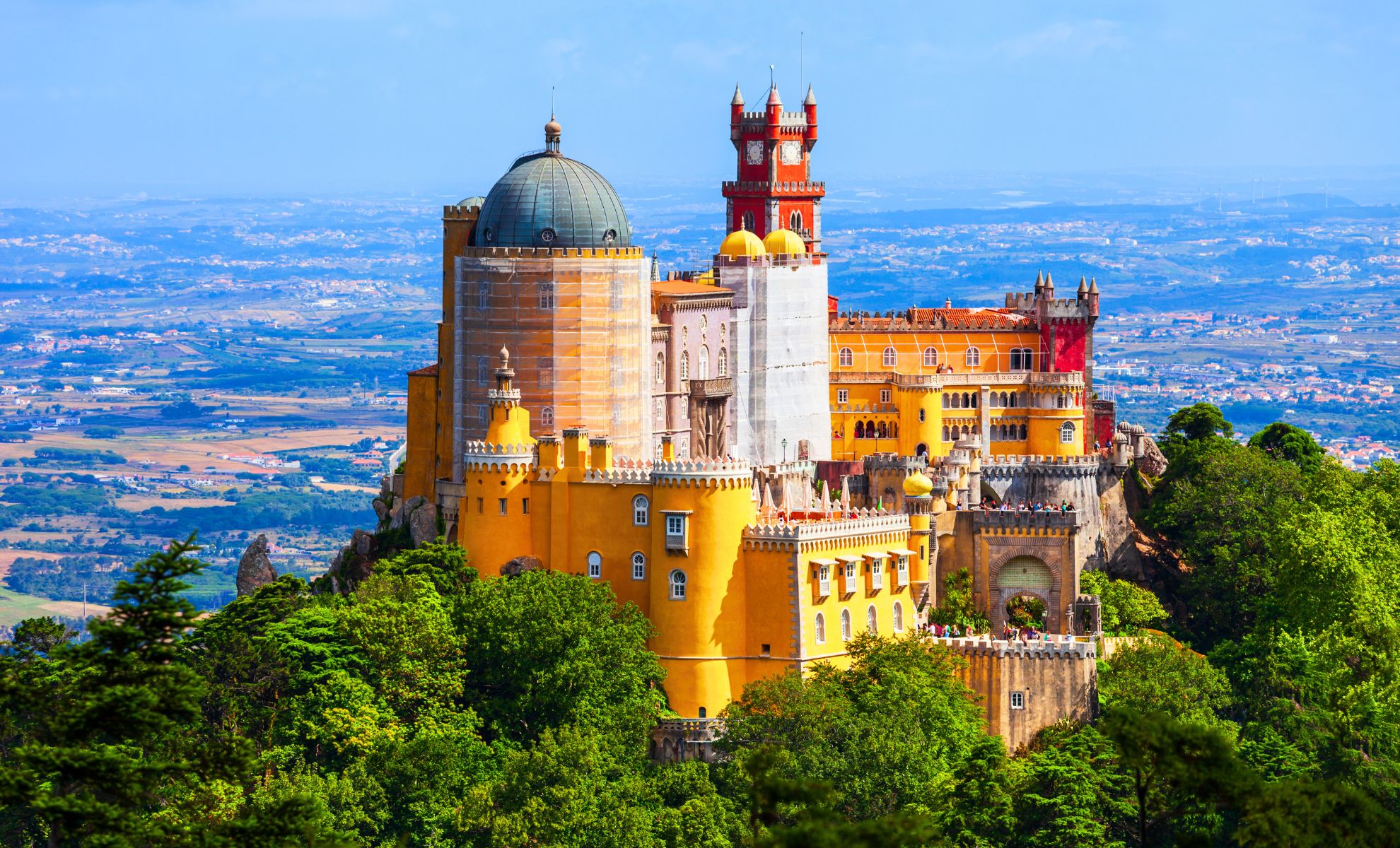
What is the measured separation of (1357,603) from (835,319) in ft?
115

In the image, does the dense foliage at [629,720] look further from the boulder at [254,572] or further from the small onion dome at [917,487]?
the boulder at [254,572]

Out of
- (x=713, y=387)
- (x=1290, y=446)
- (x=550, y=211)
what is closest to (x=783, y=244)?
(x=713, y=387)

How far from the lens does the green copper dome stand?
12056 cm

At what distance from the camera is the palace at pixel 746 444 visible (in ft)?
363

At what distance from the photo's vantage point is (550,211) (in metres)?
121

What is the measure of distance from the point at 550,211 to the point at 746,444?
60.1 feet

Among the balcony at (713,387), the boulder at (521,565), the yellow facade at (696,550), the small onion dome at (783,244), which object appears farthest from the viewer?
the small onion dome at (783,244)

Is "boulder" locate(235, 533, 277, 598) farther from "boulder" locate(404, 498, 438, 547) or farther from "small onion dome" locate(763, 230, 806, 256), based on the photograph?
"small onion dome" locate(763, 230, 806, 256)

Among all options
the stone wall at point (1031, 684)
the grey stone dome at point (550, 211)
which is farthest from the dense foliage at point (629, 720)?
the grey stone dome at point (550, 211)

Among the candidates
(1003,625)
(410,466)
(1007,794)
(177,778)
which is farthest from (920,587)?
(177,778)

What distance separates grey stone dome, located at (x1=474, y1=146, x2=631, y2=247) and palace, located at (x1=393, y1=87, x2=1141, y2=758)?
0.13 m

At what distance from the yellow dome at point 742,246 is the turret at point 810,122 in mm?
21126

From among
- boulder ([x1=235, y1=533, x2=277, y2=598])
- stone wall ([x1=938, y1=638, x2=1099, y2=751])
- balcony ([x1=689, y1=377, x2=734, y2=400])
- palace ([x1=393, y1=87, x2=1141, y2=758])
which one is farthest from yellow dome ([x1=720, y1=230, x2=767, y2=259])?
stone wall ([x1=938, y1=638, x2=1099, y2=751])

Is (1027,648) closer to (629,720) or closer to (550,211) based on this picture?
(629,720)
